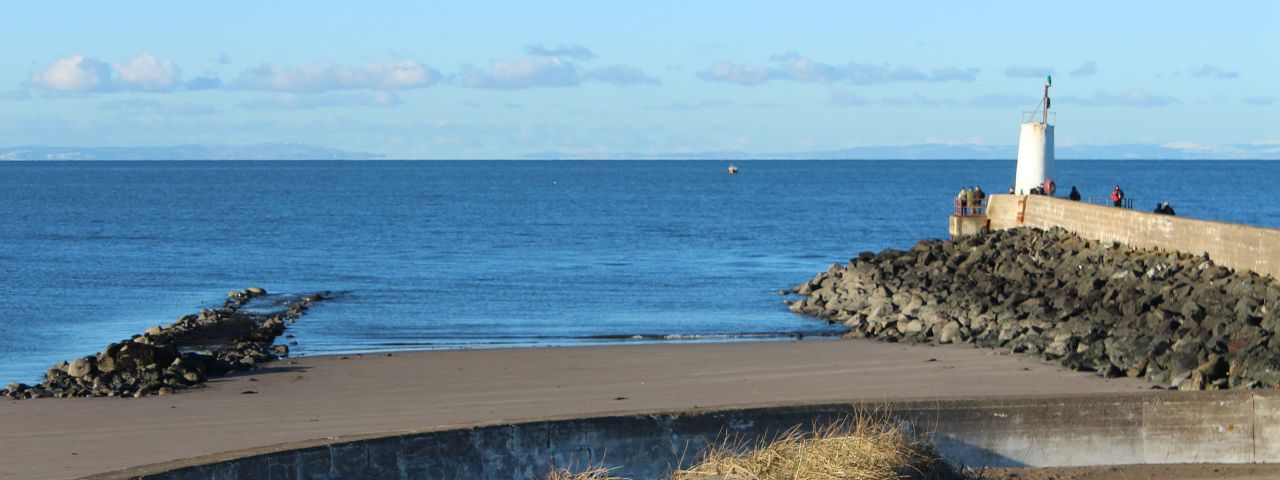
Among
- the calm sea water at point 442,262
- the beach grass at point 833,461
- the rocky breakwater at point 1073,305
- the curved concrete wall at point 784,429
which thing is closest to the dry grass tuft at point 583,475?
the beach grass at point 833,461

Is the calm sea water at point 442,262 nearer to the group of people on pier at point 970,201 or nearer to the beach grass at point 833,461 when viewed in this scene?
the group of people on pier at point 970,201

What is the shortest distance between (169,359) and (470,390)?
408 cm

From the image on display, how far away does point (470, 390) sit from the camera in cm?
1788

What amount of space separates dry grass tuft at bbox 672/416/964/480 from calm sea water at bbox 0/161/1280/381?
15.5 meters

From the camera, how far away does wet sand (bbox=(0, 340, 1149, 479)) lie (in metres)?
13.6

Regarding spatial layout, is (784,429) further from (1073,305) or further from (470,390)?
(1073,305)

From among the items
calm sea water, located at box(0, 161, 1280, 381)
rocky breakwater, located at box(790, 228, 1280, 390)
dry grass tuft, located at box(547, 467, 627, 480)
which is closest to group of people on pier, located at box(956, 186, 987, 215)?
rocky breakwater, located at box(790, 228, 1280, 390)

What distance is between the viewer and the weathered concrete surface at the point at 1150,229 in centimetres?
2095

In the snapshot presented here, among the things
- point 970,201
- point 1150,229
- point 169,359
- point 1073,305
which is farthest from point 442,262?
point 169,359

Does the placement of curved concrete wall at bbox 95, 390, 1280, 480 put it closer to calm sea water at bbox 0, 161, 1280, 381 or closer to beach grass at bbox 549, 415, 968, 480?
beach grass at bbox 549, 415, 968, 480

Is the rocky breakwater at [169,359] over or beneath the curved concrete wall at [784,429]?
beneath

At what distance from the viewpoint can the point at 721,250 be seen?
49.7m

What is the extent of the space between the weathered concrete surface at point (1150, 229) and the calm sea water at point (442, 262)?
18.8ft

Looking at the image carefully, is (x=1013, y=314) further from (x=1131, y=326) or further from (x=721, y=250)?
(x=721, y=250)
